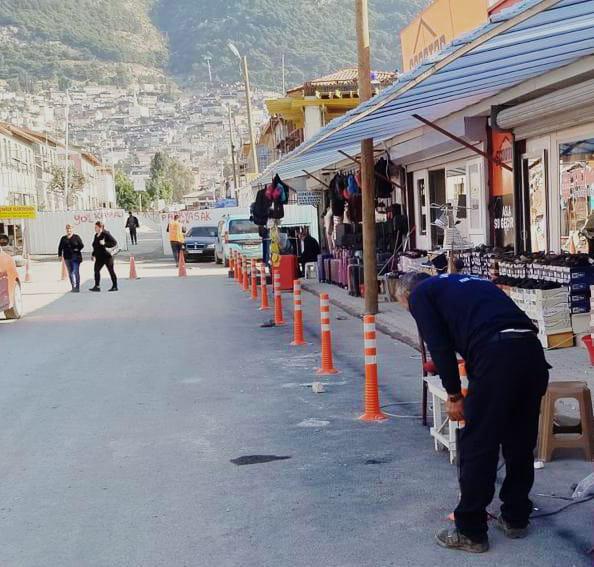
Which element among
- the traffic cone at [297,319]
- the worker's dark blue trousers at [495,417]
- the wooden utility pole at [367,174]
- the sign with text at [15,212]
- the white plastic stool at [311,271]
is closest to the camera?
the worker's dark blue trousers at [495,417]

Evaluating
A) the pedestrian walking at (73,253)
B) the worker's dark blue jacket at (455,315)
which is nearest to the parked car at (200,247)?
the pedestrian walking at (73,253)

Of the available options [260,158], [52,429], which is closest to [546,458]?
[52,429]

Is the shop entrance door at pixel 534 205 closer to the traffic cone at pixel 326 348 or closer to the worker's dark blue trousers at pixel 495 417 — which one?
the traffic cone at pixel 326 348

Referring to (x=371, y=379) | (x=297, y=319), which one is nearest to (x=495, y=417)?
(x=371, y=379)

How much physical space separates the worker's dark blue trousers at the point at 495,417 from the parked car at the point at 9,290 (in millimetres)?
12302

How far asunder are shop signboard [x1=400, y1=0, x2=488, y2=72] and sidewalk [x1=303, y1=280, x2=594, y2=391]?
12.6 ft

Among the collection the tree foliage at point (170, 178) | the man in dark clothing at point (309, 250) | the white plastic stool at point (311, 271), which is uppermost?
the tree foliage at point (170, 178)

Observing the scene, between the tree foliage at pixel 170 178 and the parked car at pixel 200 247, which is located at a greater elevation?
the tree foliage at pixel 170 178

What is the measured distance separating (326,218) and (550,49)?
16036mm

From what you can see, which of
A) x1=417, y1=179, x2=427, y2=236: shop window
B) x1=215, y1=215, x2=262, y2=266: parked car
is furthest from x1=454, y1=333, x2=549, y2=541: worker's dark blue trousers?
x1=215, y1=215, x2=262, y2=266: parked car

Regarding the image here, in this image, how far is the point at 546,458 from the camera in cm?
597

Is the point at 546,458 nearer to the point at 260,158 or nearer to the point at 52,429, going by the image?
the point at 52,429

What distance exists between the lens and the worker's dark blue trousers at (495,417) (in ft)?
14.3

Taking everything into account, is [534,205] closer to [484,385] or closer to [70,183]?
[484,385]
